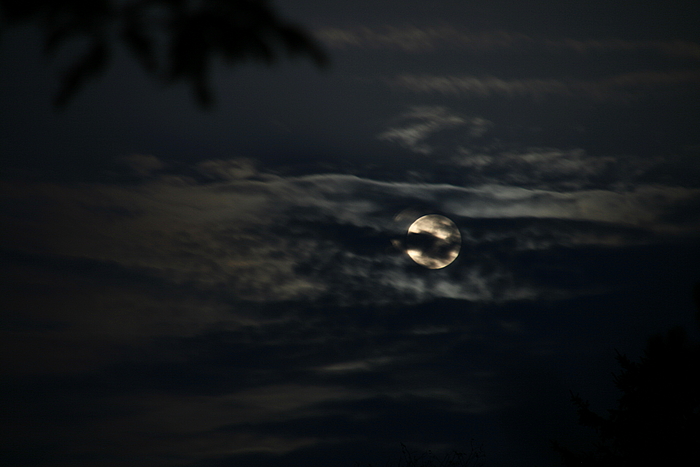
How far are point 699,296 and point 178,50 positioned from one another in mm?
21257

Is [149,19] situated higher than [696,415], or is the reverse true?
[696,415]

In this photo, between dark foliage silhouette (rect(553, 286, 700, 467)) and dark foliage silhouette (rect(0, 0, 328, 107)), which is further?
dark foliage silhouette (rect(553, 286, 700, 467))

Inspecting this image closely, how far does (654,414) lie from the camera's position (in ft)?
77.0

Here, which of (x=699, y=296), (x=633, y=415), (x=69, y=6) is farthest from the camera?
(x=633, y=415)

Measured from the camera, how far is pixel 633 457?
23.5 meters

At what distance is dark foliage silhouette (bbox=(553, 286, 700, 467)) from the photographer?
21938 millimetres

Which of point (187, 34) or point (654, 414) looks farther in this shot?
point (654, 414)

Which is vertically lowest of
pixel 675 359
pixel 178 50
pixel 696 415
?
pixel 178 50

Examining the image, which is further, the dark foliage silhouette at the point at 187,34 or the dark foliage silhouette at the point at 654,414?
the dark foliage silhouette at the point at 654,414

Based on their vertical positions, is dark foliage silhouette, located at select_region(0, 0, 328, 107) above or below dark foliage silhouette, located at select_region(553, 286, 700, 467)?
below

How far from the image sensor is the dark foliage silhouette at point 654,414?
2194 cm

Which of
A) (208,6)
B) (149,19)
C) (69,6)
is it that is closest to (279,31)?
(208,6)

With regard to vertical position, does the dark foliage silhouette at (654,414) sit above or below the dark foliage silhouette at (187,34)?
above

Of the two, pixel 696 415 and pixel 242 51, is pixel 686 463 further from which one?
pixel 242 51
